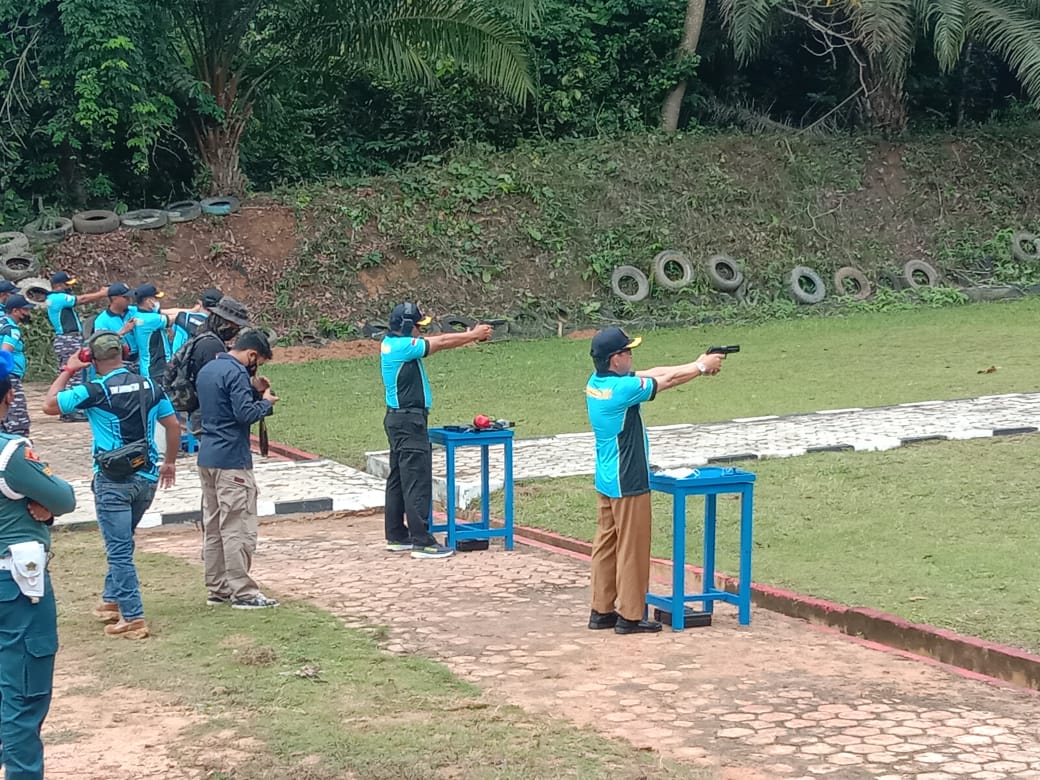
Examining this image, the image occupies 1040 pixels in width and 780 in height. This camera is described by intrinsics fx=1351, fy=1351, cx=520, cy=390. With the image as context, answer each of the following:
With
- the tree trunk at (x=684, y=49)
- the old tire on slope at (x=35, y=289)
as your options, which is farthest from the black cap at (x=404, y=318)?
the tree trunk at (x=684, y=49)

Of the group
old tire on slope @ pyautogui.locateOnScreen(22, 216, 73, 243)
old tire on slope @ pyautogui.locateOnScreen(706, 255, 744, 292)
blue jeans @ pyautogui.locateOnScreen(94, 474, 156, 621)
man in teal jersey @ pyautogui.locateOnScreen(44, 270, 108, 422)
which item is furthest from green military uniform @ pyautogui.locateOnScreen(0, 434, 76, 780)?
old tire on slope @ pyautogui.locateOnScreen(706, 255, 744, 292)

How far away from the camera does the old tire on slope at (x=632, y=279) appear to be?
2525 centimetres

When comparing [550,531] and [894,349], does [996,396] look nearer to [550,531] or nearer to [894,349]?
[894,349]

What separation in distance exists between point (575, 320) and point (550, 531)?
15.0 metres

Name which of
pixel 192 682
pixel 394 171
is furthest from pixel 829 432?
pixel 394 171

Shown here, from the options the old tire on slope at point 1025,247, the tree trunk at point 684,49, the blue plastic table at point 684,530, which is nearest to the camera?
the blue plastic table at point 684,530

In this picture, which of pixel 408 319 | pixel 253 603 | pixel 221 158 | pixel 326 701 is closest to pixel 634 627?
pixel 326 701

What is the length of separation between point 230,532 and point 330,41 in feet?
56.9

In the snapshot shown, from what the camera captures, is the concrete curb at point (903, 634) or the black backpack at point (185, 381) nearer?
the concrete curb at point (903, 634)

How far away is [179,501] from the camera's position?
1112 centimetres

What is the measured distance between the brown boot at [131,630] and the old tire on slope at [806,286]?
19708 millimetres

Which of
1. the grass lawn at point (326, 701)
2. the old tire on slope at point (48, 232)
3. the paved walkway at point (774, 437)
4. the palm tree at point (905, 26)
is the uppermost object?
the palm tree at point (905, 26)

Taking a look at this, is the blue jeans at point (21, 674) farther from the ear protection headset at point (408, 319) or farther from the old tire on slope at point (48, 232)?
the old tire on slope at point (48, 232)

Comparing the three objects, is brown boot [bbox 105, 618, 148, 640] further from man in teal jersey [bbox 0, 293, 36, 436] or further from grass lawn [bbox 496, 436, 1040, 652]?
grass lawn [bbox 496, 436, 1040, 652]
